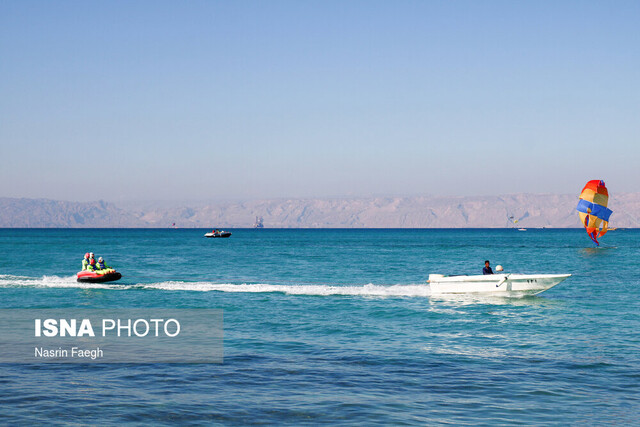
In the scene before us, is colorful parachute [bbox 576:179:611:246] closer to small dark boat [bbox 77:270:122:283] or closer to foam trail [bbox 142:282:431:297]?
foam trail [bbox 142:282:431:297]

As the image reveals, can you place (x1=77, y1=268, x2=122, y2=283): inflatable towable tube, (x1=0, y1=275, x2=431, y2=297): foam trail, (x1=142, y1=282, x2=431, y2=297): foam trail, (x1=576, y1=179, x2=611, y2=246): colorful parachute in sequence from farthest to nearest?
1. (x1=576, y1=179, x2=611, y2=246): colorful parachute
2. (x1=77, y1=268, x2=122, y2=283): inflatable towable tube
3. (x1=0, y1=275, x2=431, y2=297): foam trail
4. (x1=142, y1=282, x2=431, y2=297): foam trail

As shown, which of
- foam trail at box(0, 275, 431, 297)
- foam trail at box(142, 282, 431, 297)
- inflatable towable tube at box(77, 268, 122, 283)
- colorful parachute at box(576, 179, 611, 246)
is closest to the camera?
foam trail at box(142, 282, 431, 297)

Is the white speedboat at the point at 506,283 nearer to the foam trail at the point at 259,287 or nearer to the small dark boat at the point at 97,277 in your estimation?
the foam trail at the point at 259,287

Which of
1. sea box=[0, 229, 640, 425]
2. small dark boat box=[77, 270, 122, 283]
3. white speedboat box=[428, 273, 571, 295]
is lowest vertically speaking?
sea box=[0, 229, 640, 425]

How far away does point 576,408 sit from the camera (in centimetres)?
1623

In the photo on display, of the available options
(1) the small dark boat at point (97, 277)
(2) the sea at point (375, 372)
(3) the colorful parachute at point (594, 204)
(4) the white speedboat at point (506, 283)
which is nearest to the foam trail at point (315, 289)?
(1) the small dark boat at point (97, 277)

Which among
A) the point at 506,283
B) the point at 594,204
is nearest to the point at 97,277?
the point at 506,283

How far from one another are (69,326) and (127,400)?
49.0ft

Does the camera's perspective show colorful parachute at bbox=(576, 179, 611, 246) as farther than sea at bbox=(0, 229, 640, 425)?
Yes

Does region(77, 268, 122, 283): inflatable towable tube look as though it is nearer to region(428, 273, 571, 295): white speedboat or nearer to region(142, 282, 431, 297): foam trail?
region(142, 282, 431, 297): foam trail

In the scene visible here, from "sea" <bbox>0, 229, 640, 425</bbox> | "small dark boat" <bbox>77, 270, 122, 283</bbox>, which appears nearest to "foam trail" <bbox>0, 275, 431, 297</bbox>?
"small dark boat" <bbox>77, 270, 122, 283</bbox>

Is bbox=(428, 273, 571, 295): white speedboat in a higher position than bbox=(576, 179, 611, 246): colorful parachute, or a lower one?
lower

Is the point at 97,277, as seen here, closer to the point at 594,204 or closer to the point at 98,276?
the point at 98,276

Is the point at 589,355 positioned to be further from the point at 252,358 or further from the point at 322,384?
the point at 252,358
